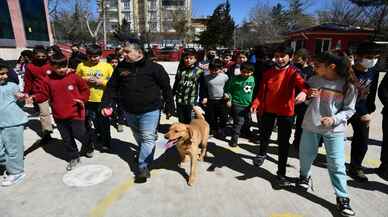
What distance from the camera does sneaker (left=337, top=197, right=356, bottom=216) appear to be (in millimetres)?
3088

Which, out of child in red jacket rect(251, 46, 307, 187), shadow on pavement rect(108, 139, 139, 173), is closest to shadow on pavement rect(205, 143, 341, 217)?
child in red jacket rect(251, 46, 307, 187)

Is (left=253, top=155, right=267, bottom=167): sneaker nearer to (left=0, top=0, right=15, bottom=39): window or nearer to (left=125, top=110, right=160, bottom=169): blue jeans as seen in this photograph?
(left=125, top=110, right=160, bottom=169): blue jeans

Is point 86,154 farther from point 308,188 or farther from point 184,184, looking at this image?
point 308,188

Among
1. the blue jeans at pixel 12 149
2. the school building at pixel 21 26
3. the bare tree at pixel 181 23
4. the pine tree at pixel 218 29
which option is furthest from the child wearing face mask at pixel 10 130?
the bare tree at pixel 181 23

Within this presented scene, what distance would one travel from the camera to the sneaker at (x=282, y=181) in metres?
3.75

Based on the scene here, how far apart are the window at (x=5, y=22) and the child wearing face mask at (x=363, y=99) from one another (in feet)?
55.8

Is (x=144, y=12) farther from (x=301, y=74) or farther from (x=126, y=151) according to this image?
(x=301, y=74)

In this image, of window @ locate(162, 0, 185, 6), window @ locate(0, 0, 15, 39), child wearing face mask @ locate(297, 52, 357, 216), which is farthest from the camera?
window @ locate(162, 0, 185, 6)

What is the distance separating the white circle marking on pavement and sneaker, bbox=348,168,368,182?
11.9 feet

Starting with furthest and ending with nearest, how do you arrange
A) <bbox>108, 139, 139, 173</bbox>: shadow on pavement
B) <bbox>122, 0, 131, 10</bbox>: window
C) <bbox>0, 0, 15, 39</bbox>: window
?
<bbox>122, 0, 131, 10</bbox>: window, <bbox>0, 0, 15, 39</bbox>: window, <bbox>108, 139, 139, 173</bbox>: shadow on pavement

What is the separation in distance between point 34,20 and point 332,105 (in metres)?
19.3

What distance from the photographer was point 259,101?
4023mm

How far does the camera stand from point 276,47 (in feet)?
11.6

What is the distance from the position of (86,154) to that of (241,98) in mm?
3033
